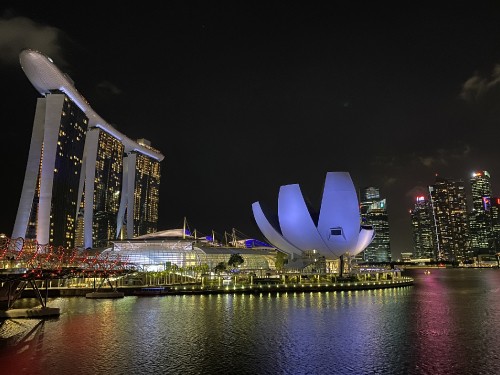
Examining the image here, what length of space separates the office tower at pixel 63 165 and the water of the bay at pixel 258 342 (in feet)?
123

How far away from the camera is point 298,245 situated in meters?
53.2

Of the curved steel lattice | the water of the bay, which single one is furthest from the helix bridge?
the water of the bay

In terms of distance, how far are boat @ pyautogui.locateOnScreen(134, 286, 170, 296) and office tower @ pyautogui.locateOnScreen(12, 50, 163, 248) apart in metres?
23.4

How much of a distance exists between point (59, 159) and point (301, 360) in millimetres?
59428

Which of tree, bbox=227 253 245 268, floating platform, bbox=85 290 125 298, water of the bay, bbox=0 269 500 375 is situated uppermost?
tree, bbox=227 253 245 268

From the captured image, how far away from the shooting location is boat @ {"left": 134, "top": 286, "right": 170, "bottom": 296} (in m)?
40.4

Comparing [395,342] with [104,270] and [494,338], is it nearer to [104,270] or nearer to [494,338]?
[494,338]

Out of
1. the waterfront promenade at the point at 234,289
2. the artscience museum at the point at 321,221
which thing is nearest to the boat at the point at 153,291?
the waterfront promenade at the point at 234,289

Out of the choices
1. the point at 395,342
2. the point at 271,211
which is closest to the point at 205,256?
the point at 271,211

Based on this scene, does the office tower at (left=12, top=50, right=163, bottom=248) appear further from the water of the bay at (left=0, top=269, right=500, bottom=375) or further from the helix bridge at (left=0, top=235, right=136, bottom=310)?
the water of the bay at (left=0, top=269, right=500, bottom=375)

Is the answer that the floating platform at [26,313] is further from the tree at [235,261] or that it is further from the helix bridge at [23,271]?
the tree at [235,261]

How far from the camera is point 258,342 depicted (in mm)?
16422

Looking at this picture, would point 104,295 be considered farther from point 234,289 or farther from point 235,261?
point 235,261

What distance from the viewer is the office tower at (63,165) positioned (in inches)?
2267
